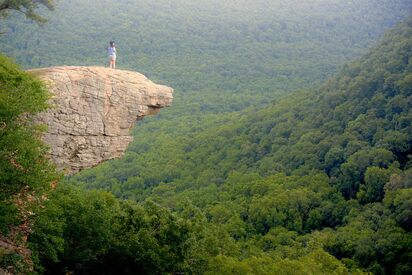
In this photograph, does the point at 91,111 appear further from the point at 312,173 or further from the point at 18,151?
the point at 312,173

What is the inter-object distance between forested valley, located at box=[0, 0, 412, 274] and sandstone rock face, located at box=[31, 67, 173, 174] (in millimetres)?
1744

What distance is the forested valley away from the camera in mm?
22828

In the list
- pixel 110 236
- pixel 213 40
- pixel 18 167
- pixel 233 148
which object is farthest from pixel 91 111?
pixel 213 40

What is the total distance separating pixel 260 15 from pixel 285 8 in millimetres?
8710

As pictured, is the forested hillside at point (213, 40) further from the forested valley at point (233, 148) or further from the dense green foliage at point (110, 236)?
the dense green foliage at point (110, 236)

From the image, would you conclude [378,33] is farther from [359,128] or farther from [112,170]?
[112,170]

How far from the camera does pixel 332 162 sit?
242ft

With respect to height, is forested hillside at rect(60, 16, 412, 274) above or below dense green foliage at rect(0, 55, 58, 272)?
below

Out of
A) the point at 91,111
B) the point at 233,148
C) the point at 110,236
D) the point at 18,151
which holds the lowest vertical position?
the point at 233,148

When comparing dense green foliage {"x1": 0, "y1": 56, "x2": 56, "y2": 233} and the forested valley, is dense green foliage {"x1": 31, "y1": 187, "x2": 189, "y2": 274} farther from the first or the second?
dense green foliage {"x1": 0, "y1": 56, "x2": 56, "y2": 233}

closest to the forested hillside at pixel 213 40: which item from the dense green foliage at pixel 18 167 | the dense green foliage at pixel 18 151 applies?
the dense green foliage at pixel 18 167

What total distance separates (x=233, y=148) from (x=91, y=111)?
65.4 m

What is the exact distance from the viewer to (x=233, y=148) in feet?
286

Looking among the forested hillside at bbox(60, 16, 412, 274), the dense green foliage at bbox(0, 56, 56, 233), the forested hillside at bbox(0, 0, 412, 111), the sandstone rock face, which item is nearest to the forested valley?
the dense green foliage at bbox(0, 56, 56, 233)
